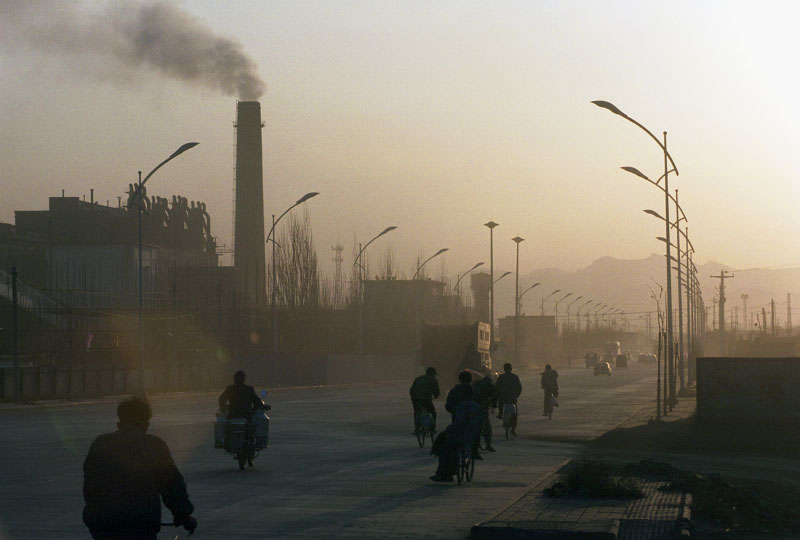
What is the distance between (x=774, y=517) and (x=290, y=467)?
8.70m

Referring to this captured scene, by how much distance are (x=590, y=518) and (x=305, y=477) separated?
6.56m

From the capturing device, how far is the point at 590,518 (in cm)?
1209

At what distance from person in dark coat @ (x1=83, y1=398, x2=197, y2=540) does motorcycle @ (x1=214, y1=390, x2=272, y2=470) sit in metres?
11.6

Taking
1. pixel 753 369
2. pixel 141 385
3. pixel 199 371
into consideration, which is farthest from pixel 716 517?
pixel 199 371

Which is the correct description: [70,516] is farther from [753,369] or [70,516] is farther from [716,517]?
[753,369]

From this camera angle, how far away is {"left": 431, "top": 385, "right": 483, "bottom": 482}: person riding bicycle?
16547 millimetres

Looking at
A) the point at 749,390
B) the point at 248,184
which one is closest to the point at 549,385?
the point at 749,390

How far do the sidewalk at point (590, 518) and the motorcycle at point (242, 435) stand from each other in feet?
19.2

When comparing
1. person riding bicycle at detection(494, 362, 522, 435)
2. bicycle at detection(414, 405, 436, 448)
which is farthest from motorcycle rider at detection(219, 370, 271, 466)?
person riding bicycle at detection(494, 362, 522, 435)

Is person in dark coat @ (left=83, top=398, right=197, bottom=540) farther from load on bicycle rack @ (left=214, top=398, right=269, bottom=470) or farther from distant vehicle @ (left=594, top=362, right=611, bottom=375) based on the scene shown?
distant vehicle @ (left=594, top=362, right=611, bottom=375)

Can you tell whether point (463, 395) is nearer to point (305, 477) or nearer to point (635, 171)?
point (305, 477)

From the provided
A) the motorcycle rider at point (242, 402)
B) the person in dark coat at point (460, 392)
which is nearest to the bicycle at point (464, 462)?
the person in dark coat at point (460, 392)

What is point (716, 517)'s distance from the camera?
12781 millimetres

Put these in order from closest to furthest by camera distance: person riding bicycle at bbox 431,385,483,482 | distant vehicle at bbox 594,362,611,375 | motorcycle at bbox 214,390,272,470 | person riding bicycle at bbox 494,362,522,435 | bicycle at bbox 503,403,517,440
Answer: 1. person riding bicycle at bbox 431,385,483,482
2. motorcycle at bbox 214,390,272,470
3. person riding bicycle at bbox 494,362,522,435
4. bicycle at bbox 503,403,517,440
5. distant vehicle at bbox 594,362,611,375
